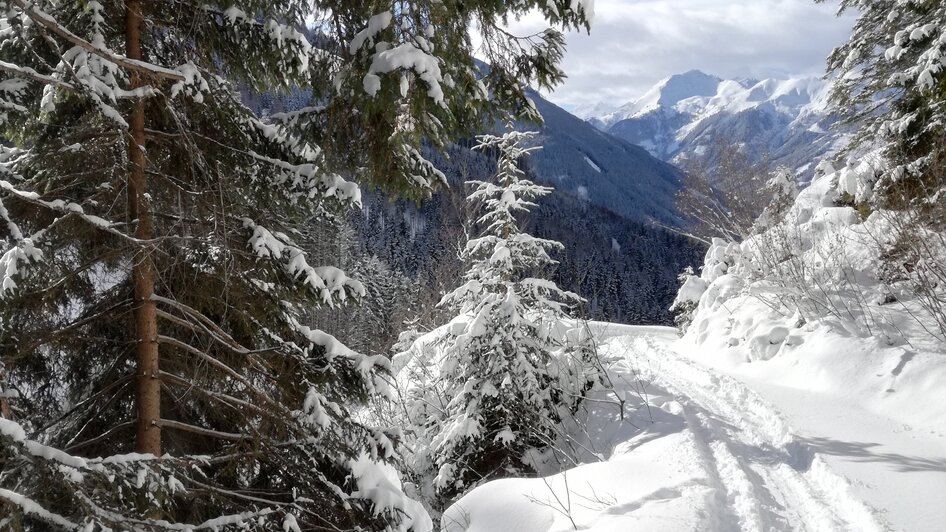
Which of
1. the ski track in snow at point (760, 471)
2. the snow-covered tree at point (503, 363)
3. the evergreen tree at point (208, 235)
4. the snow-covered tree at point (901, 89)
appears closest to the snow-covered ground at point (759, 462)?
the ski track in snow at point (760, 471)

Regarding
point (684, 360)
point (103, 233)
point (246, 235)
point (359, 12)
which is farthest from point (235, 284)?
point (684, 360)

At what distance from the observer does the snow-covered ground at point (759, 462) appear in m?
4.25

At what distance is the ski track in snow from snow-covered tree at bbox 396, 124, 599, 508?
1.92 metres

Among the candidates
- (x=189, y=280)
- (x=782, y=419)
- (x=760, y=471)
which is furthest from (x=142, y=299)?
(x=782, y=419)

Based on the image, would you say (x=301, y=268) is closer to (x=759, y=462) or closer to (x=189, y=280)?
(x=189, y=280)

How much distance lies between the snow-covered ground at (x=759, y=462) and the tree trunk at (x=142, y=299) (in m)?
2.94

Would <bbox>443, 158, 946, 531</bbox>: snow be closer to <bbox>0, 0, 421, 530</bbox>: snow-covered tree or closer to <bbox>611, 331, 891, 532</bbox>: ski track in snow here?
<bbox>611, 331, 891, 532</bbox>: ski track in snow

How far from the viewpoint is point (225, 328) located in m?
4.30

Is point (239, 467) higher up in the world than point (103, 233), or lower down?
lower down

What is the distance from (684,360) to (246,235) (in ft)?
31.4

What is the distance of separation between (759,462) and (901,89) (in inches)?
364

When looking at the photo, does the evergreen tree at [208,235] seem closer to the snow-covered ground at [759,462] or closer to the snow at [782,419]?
the snow-covered ground at [759,462]

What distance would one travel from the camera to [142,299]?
146 inches

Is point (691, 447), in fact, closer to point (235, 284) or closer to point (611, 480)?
point (611, 480)
